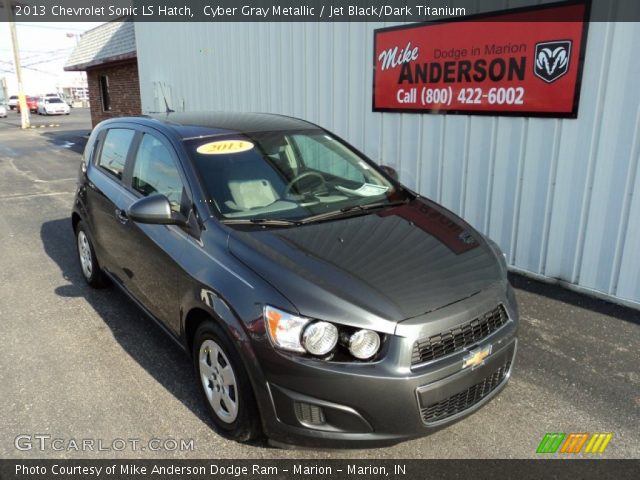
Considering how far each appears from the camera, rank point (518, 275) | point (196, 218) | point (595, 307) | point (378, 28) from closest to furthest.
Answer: point (196, 218), point (595, 307), point (518, 275), point (378, 28)

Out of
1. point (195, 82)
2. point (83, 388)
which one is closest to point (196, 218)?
point (83, 388)

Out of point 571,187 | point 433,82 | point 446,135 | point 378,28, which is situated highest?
point 378,28

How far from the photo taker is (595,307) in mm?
4512

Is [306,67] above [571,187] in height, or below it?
above

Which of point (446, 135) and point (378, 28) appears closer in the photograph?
point (446, 135)

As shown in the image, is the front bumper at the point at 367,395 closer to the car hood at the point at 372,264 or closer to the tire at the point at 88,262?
the car hood at the point at 372,264

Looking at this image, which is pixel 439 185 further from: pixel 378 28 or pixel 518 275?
pixel 378 28

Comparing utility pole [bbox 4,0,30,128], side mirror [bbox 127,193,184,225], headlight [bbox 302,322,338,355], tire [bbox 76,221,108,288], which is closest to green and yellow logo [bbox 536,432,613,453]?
headlight [bbox 302,322,338,355]

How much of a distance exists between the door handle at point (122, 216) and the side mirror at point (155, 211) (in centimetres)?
79

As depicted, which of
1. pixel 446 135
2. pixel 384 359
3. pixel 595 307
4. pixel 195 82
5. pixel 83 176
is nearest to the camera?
pixel 384 359

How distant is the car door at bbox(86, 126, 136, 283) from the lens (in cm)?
402

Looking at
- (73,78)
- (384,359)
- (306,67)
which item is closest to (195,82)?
(306,67)

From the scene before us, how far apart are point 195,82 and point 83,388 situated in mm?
8611

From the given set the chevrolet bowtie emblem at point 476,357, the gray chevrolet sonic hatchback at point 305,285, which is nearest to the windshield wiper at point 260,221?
the gray chevrolet sonic hatchback at point 305,285
